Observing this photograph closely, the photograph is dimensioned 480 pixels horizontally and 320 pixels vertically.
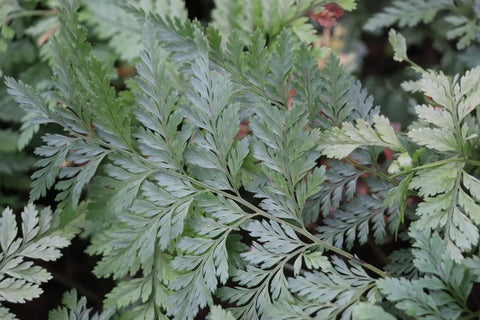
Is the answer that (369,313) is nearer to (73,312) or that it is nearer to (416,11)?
(73,312)

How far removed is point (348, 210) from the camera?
33.3 inches

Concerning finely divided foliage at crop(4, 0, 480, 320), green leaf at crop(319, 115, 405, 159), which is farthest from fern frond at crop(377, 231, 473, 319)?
green leaf at crop(319, 115, 405, 159)

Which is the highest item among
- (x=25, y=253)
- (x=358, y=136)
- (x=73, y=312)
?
(x=358, y=136)

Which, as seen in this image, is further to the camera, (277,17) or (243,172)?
(277,17)

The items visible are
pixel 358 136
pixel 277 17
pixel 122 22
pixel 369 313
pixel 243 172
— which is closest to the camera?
pixel 369 313

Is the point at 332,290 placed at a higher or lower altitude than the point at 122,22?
lower

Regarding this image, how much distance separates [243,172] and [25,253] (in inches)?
15.3

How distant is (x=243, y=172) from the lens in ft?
2.82

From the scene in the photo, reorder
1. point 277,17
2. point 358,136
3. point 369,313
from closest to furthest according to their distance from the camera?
point 369,313, point 358,136, point 277,17

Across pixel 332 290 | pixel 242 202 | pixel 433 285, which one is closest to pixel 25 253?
pixel 242 202

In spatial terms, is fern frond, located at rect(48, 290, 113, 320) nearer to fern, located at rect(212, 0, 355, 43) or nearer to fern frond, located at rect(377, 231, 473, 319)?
fern frond, located at rect(377, 231, 473, 319)

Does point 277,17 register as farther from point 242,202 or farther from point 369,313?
point 369,313

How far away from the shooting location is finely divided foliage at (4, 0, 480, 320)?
741 millimetres

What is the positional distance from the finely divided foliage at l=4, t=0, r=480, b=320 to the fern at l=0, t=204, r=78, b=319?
0.05 m
